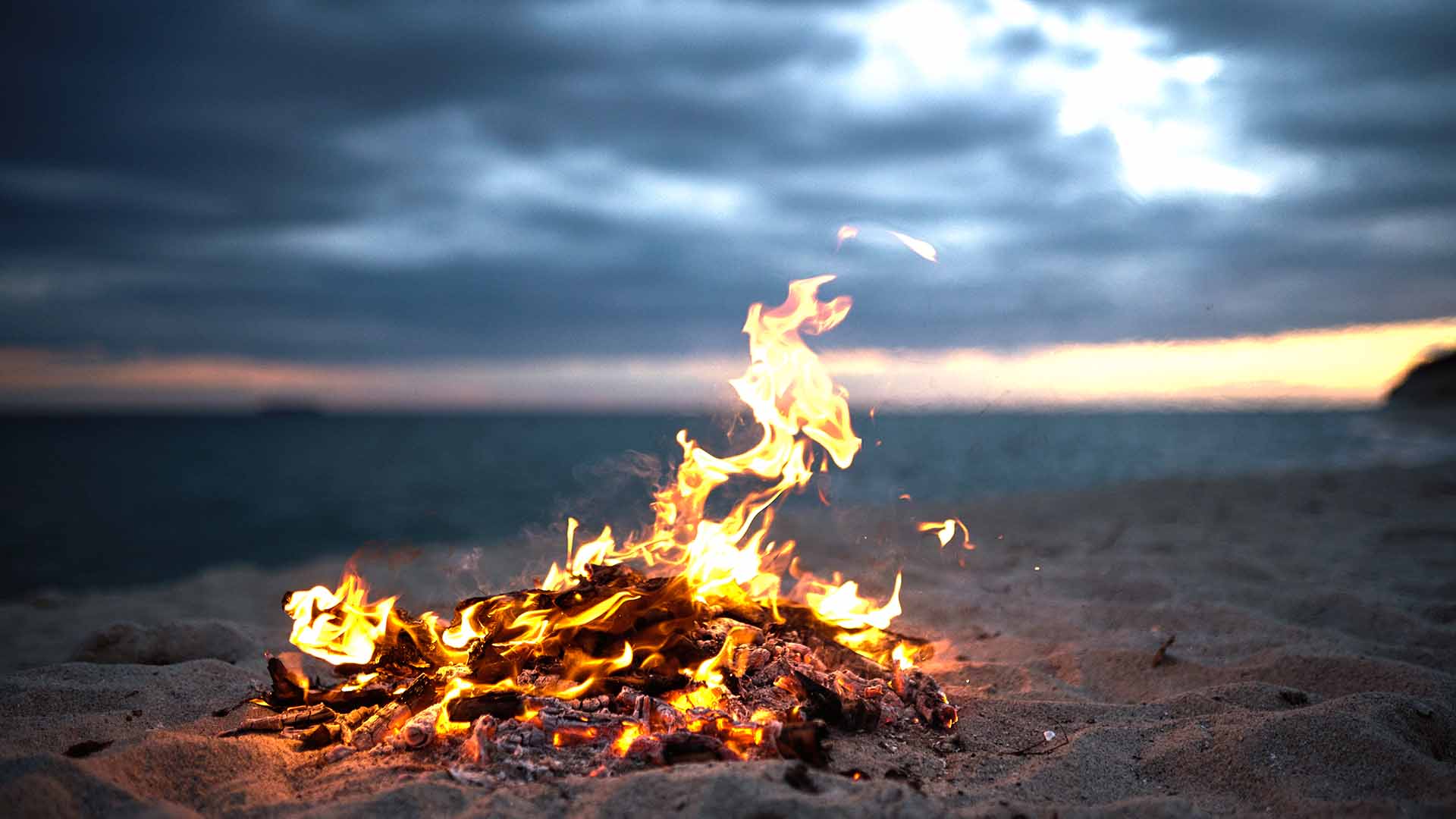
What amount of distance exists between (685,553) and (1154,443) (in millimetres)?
50350

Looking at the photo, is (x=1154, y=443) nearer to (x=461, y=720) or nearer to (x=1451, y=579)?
(x=1451, y=579)

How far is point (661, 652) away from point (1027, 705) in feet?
6.27

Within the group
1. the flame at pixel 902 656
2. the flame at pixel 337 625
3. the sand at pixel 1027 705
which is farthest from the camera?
the flame at pixel 902 656

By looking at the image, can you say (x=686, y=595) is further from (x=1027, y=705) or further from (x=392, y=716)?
(x=1027, y=705)

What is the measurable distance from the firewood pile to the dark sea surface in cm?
116

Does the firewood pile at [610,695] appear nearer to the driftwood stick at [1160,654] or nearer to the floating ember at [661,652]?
the floating ember at [661,652]

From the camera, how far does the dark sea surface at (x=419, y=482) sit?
14.6m

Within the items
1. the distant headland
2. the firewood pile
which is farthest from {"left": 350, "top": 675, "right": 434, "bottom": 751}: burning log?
the distant headland

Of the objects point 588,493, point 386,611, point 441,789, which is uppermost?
point 588,493

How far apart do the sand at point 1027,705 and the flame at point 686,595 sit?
57 cm

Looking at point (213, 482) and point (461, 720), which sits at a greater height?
point (461, 720)

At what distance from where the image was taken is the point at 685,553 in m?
5.38

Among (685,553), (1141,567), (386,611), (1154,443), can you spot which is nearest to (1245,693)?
(685,553)

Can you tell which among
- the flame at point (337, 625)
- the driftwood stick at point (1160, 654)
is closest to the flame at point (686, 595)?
the flame at point (337, 625)
